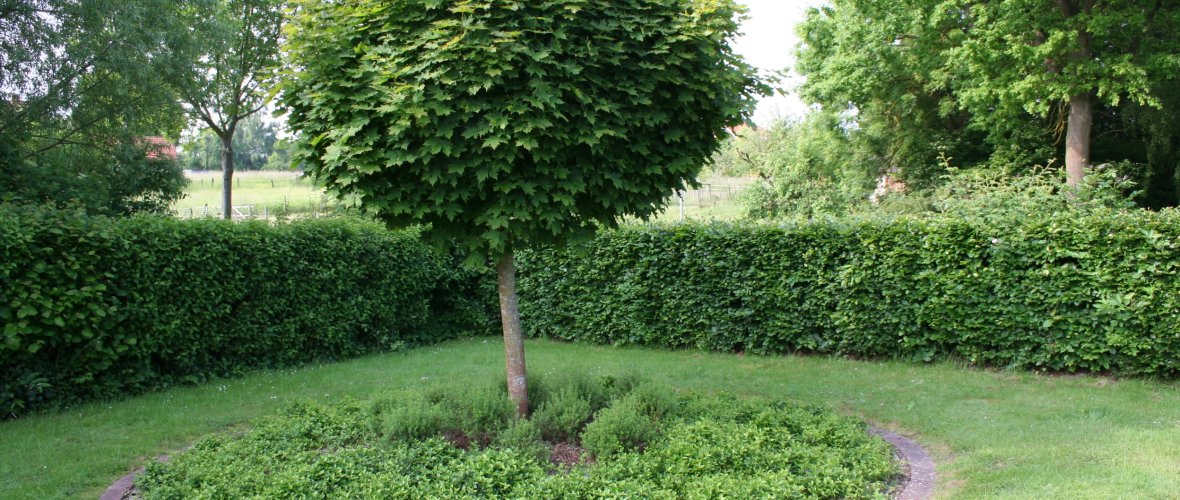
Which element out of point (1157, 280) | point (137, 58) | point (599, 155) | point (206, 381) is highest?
point (137, 58)

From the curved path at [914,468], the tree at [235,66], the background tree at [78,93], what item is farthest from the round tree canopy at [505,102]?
the tree at [235,66]

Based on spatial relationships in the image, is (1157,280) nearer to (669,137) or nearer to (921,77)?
(669,137)

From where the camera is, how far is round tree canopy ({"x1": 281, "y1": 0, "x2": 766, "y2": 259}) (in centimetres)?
454

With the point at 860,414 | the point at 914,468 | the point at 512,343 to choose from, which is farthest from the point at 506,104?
the point at 860,414

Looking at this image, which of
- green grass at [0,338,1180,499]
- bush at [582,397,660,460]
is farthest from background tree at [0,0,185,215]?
bush at [582,397,660,460]

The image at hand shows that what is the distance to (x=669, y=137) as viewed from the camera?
16.7 feet

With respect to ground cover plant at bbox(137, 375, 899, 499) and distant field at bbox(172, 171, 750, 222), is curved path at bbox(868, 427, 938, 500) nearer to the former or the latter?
ground cover plant at bbox(137, 375, 899, 499)

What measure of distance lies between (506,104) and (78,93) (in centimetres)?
1317

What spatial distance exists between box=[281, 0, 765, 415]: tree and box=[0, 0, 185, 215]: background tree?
30.5 feet

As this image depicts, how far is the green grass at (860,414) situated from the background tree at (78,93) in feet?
20.9

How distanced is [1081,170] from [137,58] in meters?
18.1

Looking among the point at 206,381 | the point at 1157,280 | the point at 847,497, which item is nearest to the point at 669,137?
the point at 847,497

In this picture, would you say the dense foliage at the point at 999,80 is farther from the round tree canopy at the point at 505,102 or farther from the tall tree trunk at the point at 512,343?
the tall tree trunk at the point at 512,343

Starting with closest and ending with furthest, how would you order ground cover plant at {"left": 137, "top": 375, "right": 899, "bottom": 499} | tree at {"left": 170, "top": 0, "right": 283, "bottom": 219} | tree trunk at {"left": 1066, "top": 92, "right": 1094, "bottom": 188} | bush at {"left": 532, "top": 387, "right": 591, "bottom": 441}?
ground cover plant at {"left": 137, "top": 375, "right": 899, "bottom": 499} → bush at {"left": 532, "top": 387, "right": 591, "bottom": 441} → tree trunk at {"left": 1066, "top": 92, "right": 1094, "bottom": 188} → tree at {"left": 170, "top": 0, "right": 283, "bottom": 219}
